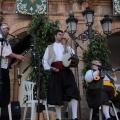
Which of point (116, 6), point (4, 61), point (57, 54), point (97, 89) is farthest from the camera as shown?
point (116, 6)


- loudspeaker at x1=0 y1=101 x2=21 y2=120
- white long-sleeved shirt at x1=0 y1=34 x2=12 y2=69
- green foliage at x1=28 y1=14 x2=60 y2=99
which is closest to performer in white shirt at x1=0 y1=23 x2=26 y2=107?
white long-sleeved shirt at x1=0 y1=34 x2=12 y2=69

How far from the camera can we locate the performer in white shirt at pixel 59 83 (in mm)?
5008

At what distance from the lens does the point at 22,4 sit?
980 cm

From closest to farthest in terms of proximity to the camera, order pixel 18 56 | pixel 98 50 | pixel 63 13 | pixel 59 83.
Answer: pixel 18 56, pixel 59 83, pixel 98 50, pixel 63 13

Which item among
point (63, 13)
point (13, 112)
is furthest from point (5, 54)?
point (63, 13)

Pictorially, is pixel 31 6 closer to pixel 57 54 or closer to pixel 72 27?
pixel 72 27

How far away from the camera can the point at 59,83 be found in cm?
512

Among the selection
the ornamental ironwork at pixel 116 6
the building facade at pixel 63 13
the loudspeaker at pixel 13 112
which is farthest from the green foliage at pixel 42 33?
the ornamental ironwork at pixel 116 6

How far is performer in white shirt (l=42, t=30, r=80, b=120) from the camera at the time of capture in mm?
5008

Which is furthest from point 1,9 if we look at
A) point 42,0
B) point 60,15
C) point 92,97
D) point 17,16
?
point 92,97

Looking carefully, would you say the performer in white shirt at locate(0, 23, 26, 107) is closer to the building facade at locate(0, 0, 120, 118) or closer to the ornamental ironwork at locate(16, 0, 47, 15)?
the ornamental ironwork at locate(16, 0, 47, 15)

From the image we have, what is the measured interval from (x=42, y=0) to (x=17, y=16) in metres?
1.04

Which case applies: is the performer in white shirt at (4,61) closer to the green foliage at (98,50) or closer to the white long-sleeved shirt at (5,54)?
the white long-sleeved shirt at (5,54)

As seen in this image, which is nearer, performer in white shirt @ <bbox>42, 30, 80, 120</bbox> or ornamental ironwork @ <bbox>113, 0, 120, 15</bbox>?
performer in white shirt @ <bbox>42, 30, 80, 120</bbox>
